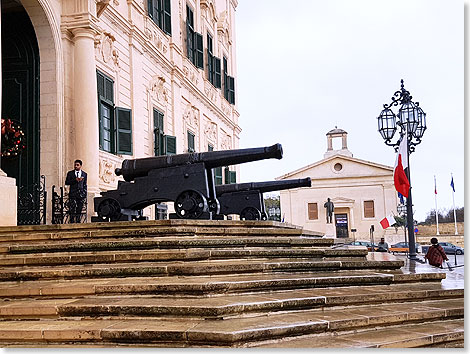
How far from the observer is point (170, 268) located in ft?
19.0

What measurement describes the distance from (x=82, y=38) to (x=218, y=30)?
15.2 m

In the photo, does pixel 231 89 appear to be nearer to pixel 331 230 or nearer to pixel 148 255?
pixel 148 255

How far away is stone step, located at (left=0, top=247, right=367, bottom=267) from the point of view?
20.4ft

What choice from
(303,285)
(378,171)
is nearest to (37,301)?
(303,285)

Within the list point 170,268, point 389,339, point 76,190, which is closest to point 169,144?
point 76,190

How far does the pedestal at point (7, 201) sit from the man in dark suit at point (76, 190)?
141 centimetres

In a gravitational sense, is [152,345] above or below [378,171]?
below

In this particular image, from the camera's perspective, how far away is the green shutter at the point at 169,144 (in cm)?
1727

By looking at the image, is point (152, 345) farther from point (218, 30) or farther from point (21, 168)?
point (218, 30)

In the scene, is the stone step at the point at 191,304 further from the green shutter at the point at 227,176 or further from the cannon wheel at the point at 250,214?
the green shutter at the point at 227,176

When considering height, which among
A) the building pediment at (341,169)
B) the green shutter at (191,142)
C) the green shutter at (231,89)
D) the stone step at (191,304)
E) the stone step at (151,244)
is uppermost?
the green shutter at (231,89)

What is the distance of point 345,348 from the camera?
169 inches

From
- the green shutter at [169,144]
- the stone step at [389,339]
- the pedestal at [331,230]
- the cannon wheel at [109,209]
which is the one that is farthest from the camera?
the pedestal at [331,230]

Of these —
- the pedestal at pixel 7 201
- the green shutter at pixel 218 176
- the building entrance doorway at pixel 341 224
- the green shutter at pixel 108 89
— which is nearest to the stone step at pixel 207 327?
the pedestal at pixel 7 201
